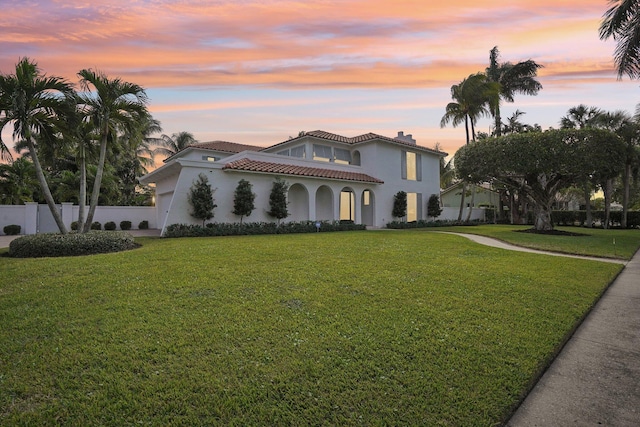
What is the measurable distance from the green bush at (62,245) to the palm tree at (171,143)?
96.8ft

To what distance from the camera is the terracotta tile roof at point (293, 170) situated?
17.3 m

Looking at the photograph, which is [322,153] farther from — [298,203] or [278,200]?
[278,200]

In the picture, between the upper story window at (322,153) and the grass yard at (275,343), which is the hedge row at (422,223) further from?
the grass yard at (275,343)

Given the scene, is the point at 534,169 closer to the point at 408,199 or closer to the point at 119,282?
the point at 408,199

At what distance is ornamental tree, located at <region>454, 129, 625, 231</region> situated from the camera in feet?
54.1

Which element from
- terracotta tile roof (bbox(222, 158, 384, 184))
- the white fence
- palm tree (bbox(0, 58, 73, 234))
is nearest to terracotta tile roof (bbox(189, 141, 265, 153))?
the white fence

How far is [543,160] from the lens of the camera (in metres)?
17.0

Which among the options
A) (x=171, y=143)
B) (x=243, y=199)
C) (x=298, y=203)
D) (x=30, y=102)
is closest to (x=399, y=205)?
(x=298, y=203)

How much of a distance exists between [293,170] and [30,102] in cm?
1168

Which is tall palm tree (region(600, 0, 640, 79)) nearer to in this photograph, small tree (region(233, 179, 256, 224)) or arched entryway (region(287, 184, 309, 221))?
arched entryway (region(287, 184, 309, 221))

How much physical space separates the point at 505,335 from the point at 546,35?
9742 millimetres

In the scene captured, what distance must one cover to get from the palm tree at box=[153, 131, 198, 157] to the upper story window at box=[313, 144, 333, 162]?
20.8 m

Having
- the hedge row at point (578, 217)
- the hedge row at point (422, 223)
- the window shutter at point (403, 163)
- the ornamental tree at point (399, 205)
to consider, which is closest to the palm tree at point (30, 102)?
the hedge row at point (422, 223)

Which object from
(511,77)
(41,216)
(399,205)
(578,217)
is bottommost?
(578,217)
